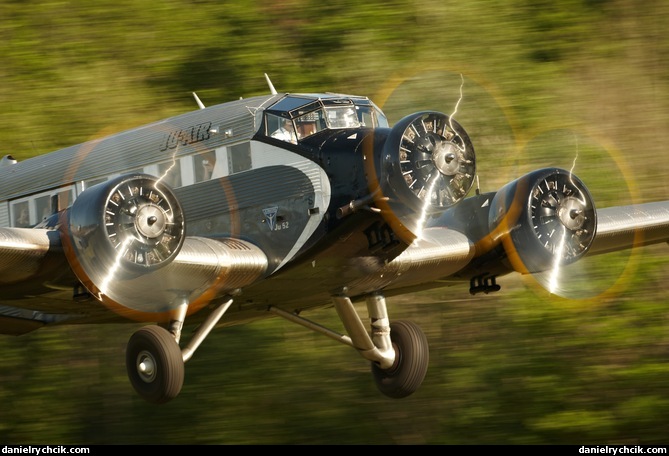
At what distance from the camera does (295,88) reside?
21.5 metres

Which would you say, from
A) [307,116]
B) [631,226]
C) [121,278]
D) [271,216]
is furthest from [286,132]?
[631,226]

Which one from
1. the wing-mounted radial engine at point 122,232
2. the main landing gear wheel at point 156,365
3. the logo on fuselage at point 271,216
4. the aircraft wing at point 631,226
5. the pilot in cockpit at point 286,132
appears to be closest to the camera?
Result: the wing-mounted radial engine at point 122,232

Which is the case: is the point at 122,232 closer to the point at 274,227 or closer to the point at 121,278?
the point at 121,278

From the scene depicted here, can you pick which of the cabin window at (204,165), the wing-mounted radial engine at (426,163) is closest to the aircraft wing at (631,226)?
the wing-mounted radial engine at (426,163)

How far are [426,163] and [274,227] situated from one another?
2.21m

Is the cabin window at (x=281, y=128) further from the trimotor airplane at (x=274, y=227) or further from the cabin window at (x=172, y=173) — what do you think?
the cabin window at (x=172, y=173)

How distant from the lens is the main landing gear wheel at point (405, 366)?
1431 cm

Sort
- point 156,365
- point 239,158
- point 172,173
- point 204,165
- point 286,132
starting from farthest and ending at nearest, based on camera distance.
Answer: point 172,173
point 204,165
point 239,158
point 286,132
point 156,365

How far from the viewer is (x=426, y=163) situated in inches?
445

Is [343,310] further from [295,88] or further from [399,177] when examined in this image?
[295,88]

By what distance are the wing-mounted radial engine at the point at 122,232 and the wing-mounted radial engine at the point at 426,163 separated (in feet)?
7.59

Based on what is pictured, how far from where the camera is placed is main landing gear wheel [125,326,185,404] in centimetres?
1197

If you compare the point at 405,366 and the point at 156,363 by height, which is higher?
the point at 156,363

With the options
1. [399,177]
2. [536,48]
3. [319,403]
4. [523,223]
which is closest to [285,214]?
[399,177]
